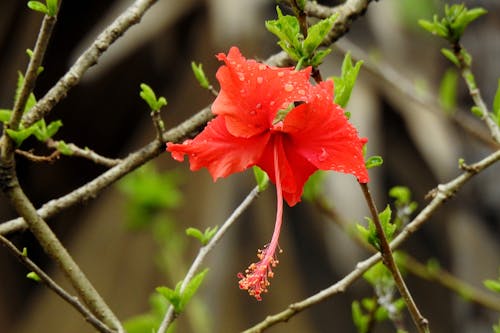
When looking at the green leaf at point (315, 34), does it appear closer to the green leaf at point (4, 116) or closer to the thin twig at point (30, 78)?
the thin twig at point (30, 78)

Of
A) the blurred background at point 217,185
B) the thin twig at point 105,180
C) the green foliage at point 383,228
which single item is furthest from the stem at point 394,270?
the blurred background at point 217,185

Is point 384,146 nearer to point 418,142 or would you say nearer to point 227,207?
point 418,142

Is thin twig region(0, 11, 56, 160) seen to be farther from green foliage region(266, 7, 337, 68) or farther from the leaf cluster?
green foliage region(266, 7, 337, 68)

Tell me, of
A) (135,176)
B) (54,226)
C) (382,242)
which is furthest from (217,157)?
(54,226)

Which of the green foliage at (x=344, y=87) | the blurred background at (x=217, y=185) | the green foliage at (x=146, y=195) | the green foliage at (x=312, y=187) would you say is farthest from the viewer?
the blurred background at (x=217, y=185)

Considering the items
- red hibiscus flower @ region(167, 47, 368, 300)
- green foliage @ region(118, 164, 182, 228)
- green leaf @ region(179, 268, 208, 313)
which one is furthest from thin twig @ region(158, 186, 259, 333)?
green foliage @ region(118, 164, 182, 228)
